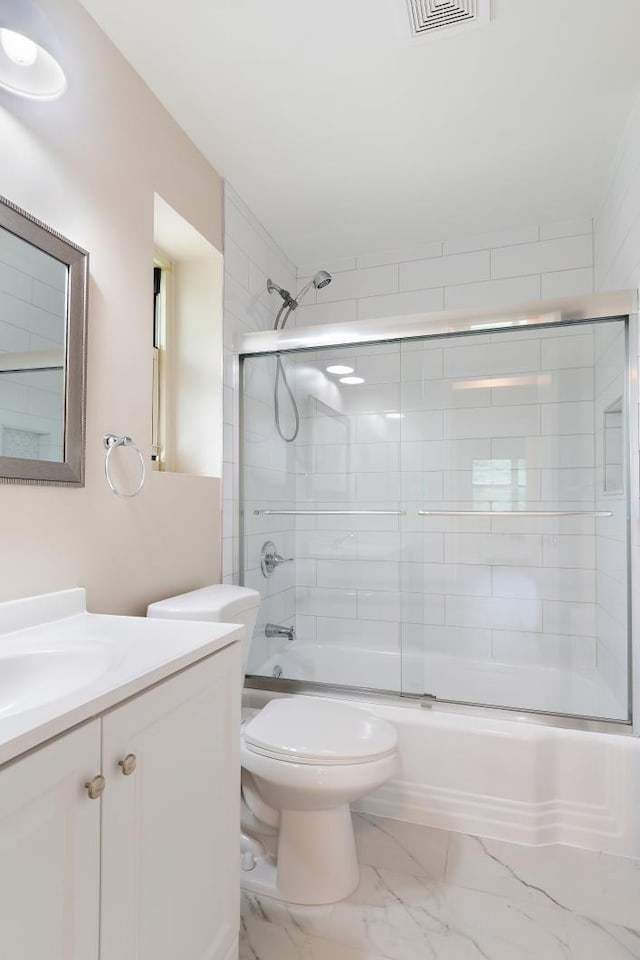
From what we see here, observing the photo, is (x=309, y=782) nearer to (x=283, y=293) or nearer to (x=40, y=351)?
(x=40, y=351)

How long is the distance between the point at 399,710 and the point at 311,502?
94 centimetres

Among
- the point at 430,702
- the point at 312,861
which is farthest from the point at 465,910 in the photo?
the point at 430,702

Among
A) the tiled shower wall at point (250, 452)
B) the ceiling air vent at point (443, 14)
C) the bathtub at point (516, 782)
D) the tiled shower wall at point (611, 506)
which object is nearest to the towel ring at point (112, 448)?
the tiled shower wall at point (250, 452)

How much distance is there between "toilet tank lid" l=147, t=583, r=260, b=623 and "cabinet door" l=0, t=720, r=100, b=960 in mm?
873

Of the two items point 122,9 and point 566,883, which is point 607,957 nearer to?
point 566,883

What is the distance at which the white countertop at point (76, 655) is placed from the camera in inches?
29.1

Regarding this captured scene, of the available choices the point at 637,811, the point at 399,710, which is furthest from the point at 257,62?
the point at 637,811

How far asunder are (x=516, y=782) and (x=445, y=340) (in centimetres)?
163

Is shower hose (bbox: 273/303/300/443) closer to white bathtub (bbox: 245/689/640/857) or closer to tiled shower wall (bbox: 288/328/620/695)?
tiled shower wall (bbox: 288/328/620/695)

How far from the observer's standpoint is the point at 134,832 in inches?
35.2

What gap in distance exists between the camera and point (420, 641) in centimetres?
227

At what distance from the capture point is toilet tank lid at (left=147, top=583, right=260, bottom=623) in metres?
1.69

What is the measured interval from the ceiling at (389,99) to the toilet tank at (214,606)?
1.69m

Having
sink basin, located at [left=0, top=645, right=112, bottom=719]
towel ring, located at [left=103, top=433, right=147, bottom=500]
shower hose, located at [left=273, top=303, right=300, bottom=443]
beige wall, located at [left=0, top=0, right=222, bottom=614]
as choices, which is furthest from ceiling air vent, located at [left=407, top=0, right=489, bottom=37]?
sink basin, located at [left=0, top=645, right=112, bottom=719]
